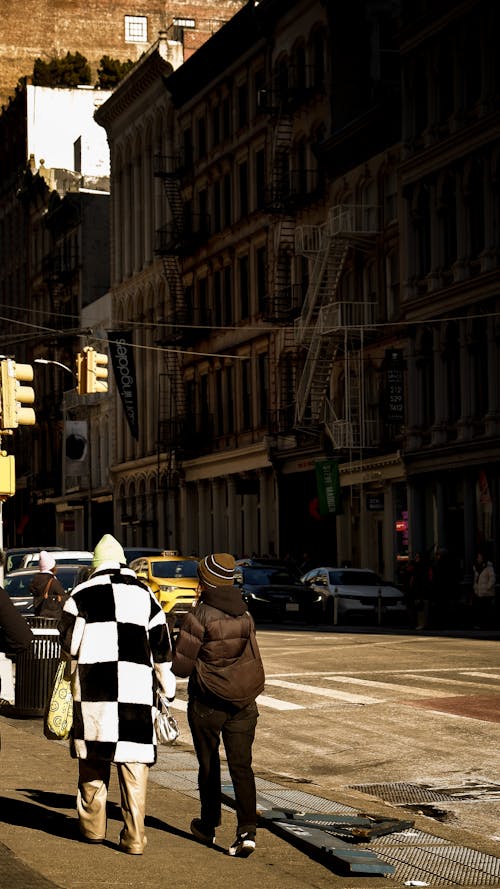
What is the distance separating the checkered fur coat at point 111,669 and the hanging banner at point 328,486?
41165 millimetres

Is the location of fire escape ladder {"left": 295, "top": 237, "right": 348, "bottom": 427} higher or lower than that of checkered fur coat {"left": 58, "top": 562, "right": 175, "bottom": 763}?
higher

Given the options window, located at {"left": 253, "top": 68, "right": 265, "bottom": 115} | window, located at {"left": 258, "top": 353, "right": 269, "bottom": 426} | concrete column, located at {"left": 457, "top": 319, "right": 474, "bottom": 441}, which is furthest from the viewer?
window, located at {"left": 253, "top": 68, "right": 265, "bottom": 115}

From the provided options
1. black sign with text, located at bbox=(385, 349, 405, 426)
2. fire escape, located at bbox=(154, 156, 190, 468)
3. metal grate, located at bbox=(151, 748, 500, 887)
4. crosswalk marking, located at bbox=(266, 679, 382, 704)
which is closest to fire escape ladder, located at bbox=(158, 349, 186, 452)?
fire escape, located at bbox=(154, 156, 190, 468)

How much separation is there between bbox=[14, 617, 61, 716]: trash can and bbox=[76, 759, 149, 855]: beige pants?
7012 millimetres

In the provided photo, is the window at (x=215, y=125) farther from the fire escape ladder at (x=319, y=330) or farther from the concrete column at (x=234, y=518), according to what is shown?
the fire escape ladder at (x=319, y=330)

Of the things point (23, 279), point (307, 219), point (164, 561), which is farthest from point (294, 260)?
point (23, 279)

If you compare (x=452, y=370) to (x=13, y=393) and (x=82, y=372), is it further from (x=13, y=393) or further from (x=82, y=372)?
(x=13, y=393)

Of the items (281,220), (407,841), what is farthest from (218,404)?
(407,841)

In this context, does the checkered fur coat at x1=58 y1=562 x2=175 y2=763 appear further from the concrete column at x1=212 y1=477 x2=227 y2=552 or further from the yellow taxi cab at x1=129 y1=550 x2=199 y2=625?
the concrete column at x1=212 y1=477 x2=227 y2=552

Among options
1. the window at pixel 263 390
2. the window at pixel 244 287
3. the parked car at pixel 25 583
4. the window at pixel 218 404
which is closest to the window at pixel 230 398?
the window at pixel 218 404

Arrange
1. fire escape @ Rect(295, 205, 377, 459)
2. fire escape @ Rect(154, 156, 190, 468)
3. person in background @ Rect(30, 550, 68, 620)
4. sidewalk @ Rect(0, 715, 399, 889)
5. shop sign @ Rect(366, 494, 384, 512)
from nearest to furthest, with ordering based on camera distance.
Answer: sidewalk @ Rect(0, 715, 399, 889)
person in background @ Rect(30, 550, 68, 620)
shop sign @ Rect(366, 494, 384, 512)
fire escape @ Rect(295, 205, 377, 459)
fire escape @ Rect(154, 156, 190, 468)

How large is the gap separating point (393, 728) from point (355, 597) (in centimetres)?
2438

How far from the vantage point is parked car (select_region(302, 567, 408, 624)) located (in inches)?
1639

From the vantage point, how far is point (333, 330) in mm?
50500
